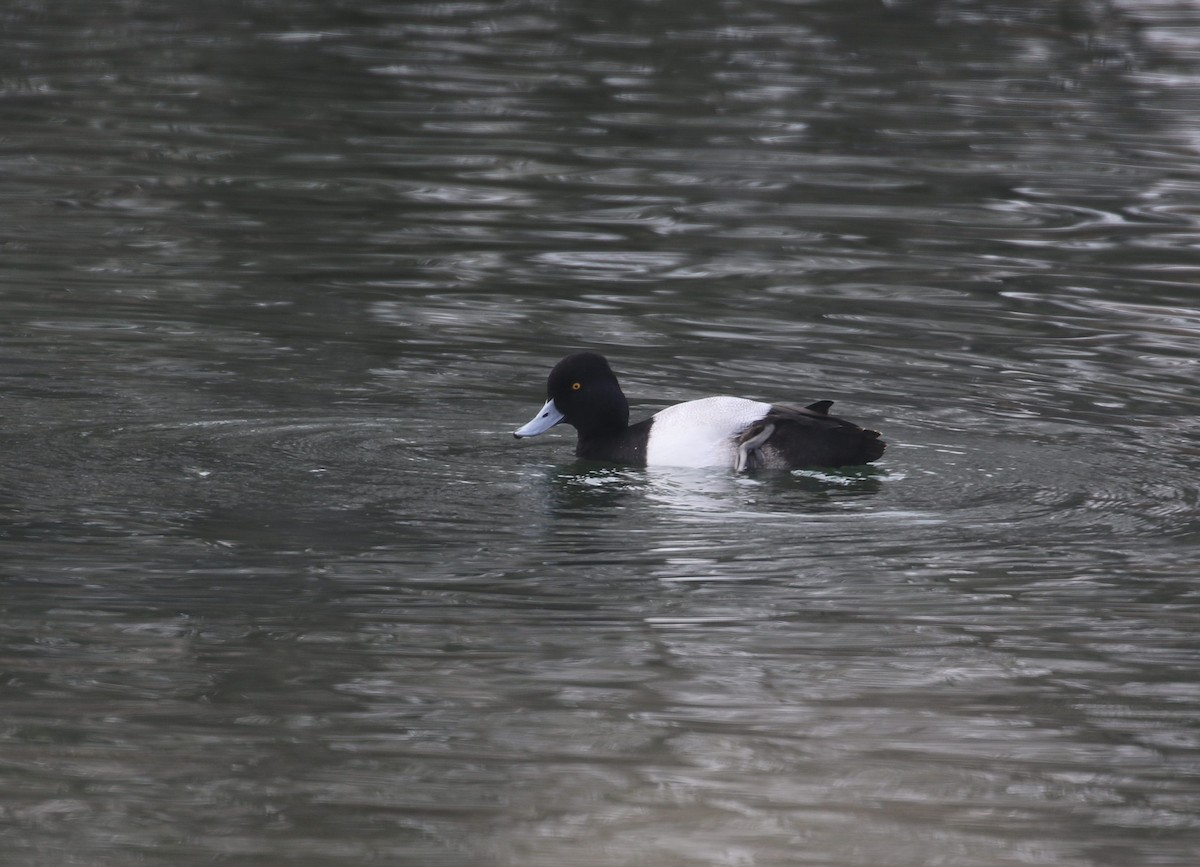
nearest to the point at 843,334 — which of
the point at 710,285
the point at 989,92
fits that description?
the point at 710,285

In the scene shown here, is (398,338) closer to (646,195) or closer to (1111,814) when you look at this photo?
(646,195)

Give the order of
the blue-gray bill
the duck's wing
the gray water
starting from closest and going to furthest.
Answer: the gray water → the duck's wing → the blue-gray bill

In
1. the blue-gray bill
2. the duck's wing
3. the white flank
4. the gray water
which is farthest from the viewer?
the blue-gray bill

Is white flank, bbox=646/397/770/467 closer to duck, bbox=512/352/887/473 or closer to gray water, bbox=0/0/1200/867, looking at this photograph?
duck, bbox=512/352/887/473

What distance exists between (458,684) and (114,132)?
476 inches

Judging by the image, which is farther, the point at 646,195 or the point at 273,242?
the point at 646,195

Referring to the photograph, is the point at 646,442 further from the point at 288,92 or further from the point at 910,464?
the point at 288,92

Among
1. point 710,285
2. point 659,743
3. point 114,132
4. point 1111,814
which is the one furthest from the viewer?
point 114,132

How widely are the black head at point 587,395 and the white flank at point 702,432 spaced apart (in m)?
0.28

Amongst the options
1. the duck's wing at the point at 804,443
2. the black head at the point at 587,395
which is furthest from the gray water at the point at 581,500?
the black head at the point at 587,395

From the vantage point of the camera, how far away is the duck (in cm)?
838

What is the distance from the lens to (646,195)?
49.9 ft

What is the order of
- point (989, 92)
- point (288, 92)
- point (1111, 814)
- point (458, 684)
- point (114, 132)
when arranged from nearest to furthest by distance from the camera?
point (1111, 814) < point (458, 684) < point (114, 132) < point (288, 92) < point (989, 92)

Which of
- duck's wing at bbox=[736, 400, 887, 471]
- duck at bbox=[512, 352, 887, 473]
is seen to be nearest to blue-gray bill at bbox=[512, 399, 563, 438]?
duck at bbox=[512, 352, 887, 473]
